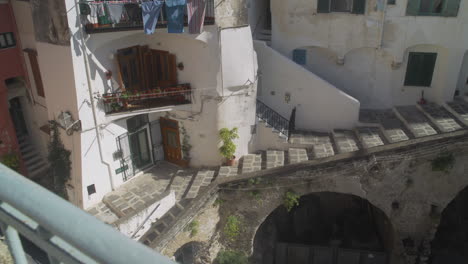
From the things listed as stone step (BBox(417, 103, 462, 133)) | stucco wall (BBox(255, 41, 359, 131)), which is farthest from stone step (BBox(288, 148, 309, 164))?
stone step (BBox(417, 103, 462, 133))

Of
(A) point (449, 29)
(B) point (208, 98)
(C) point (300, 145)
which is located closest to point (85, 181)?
(B) point (208, 98)

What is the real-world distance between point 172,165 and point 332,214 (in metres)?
11.2

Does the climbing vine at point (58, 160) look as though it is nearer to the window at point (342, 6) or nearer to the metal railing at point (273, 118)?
the metal railing at point (273, 118)

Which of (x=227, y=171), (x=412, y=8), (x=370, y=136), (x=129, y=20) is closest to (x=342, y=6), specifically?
(x=412, y=8)

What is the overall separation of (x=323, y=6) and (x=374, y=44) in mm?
3574

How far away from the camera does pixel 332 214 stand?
26047 millimetres

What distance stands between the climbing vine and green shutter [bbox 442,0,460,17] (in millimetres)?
20264

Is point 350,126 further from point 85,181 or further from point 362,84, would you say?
point 85,181

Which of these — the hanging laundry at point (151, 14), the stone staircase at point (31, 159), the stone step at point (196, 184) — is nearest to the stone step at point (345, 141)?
the stone step at point (196, 184)

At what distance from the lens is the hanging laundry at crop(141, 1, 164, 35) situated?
16547 millimetres

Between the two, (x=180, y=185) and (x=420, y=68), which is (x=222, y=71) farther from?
(x=420, y=68)

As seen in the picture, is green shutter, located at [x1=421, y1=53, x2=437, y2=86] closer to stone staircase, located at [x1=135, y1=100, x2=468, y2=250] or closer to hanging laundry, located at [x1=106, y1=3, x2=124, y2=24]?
stone staircase, located at [x1=135, y1=100, x2=468, y2=250]

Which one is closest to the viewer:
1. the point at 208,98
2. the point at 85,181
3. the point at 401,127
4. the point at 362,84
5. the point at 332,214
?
the point at 85,181

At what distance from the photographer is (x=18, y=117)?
22.3 meters
